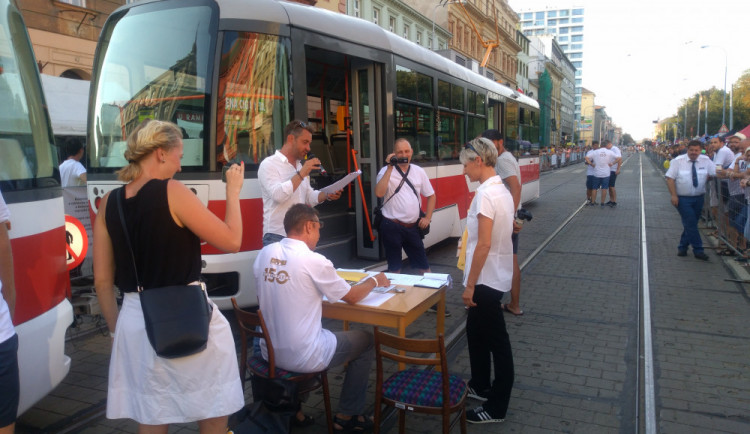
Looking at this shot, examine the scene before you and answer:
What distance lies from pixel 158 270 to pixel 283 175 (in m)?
2.29

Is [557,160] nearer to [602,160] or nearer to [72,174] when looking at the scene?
[602,160]

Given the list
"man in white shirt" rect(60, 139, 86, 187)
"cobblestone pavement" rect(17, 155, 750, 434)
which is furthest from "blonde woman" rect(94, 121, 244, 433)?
"man in white shirt" rect(60, 139, 86, 187)

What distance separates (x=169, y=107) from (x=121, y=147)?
0.71m

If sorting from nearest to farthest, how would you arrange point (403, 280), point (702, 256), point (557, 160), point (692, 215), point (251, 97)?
point (403, 280) < point (251, 97) < point (692, 215) < point (702, 256) < point (557, 160)

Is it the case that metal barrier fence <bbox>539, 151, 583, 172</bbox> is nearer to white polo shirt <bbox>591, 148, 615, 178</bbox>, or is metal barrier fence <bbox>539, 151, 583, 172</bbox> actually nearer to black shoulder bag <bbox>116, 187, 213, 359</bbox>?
white polo shirt <bbox>591, 148, 615, 178</bbox>

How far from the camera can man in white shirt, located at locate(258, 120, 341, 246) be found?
436cm

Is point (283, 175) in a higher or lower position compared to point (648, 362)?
higher

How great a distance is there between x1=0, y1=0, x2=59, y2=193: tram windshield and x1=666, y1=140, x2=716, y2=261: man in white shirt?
27.1 feet

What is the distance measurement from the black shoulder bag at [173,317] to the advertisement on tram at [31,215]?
119 cm

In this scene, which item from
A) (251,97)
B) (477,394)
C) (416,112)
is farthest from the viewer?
(416,112)

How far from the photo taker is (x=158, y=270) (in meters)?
2.24

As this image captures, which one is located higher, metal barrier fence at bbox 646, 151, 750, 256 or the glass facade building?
the glass facade building

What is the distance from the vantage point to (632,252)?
9.25 meters

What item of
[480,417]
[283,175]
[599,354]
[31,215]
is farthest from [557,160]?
[31,215]
